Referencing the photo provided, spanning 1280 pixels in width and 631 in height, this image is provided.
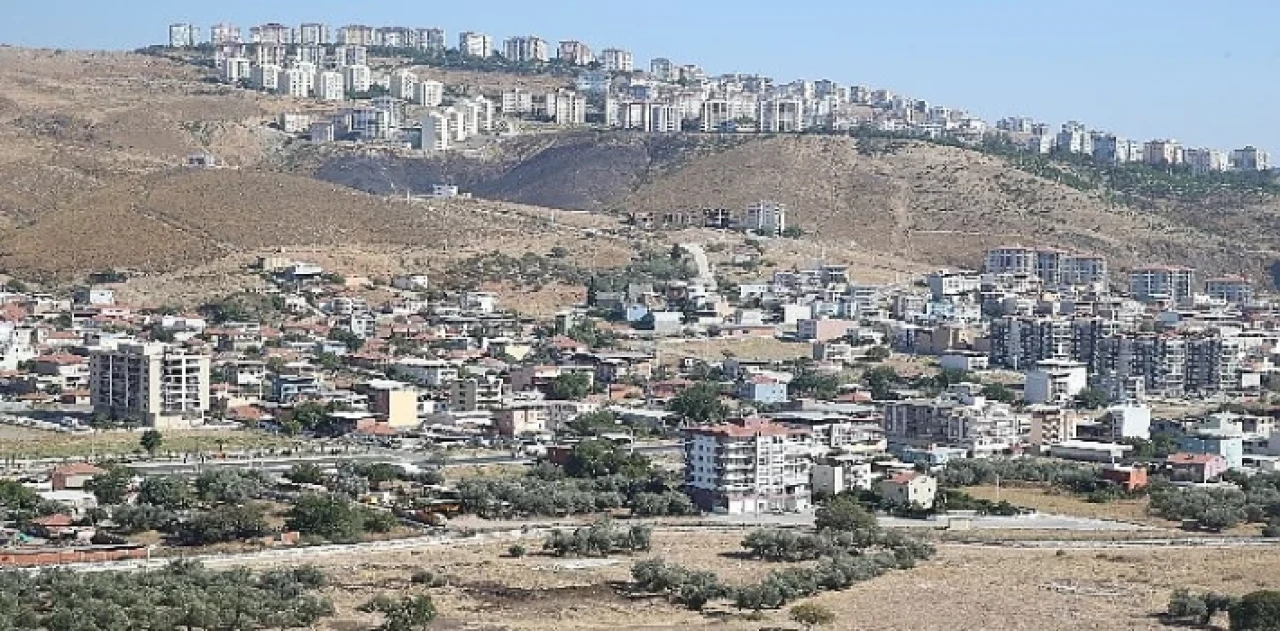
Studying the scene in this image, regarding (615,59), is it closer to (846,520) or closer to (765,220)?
(765,220)

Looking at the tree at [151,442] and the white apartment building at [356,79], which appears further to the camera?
the white apartment building at [356,79]

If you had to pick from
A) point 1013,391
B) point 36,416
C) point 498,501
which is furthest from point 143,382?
point 1013,391

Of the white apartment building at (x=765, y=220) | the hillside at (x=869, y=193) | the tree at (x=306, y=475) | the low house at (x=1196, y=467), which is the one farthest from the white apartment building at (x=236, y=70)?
the low house at (x=1196, y=467)

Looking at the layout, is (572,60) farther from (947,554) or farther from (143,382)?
(947,554)

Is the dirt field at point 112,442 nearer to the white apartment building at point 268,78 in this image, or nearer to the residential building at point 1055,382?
the residential building at point 1055,382

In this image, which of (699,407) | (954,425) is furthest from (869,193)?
(954,425)
